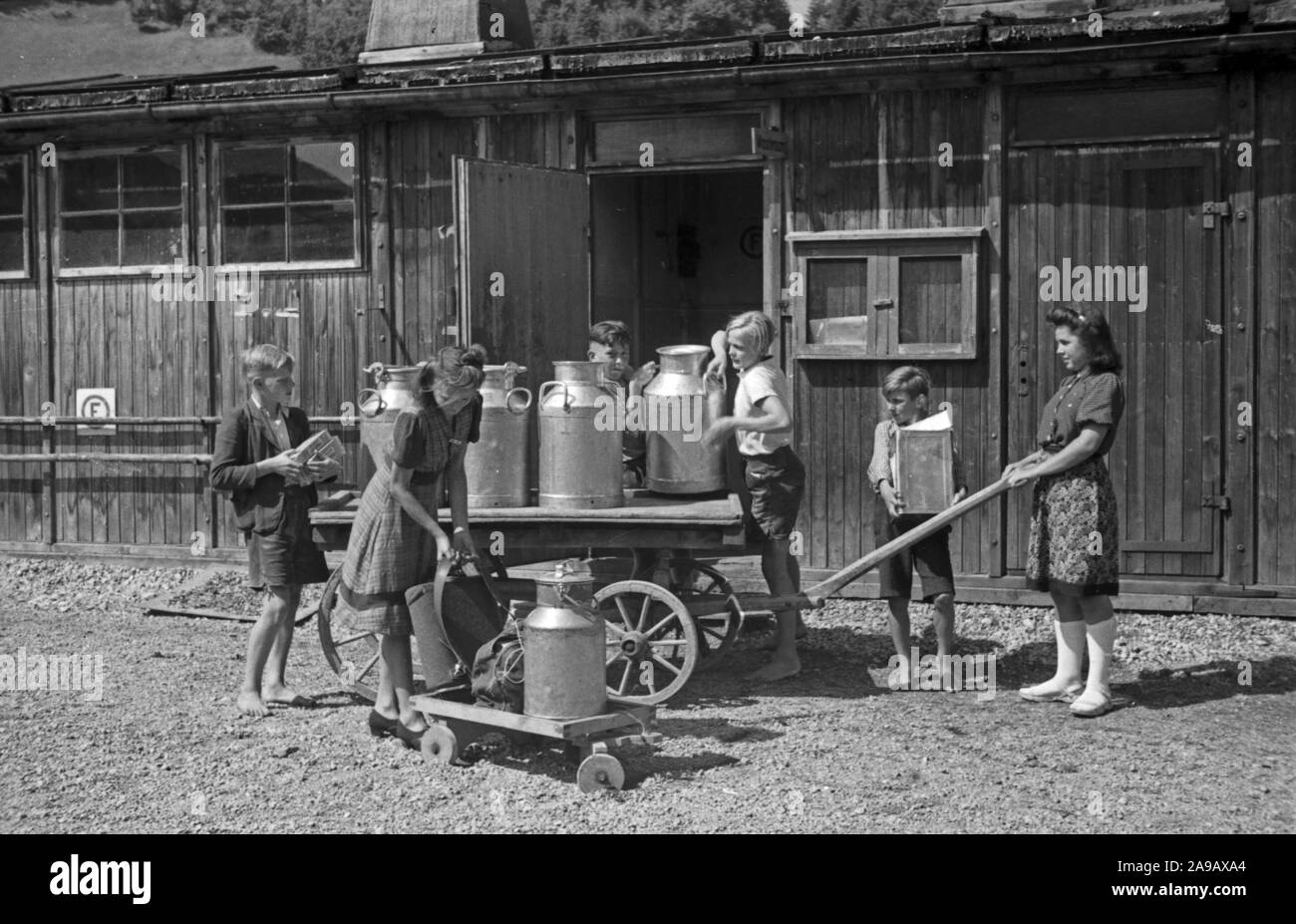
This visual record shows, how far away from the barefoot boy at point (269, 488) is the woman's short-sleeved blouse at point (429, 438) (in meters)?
0.73

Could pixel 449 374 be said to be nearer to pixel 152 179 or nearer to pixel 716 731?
pixel 716 731

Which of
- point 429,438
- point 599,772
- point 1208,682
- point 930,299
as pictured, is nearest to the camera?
point 599,772

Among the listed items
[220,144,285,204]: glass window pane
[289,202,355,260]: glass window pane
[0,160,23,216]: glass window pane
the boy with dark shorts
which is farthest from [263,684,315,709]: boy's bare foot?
[0,160,23,216]: glass window pane

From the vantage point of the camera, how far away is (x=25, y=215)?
38.4 feet

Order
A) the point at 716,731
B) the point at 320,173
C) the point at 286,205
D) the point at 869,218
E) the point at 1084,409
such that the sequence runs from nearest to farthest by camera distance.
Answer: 1. the point at 716,731
2. the point at 1084,409
3. the point at 869,218
4. the point at 320,173
5. the point at 286,205

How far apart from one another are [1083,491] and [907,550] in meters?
0.97

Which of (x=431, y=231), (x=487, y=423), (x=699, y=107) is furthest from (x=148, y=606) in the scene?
(x=699, y=107)

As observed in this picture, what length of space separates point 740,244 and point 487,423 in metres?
7.11

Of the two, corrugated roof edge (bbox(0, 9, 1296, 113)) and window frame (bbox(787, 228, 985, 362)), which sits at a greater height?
corrugated roof edge (bbox(0, 9, 1296, 113))

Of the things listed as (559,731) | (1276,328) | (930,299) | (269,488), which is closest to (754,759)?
(559,731)

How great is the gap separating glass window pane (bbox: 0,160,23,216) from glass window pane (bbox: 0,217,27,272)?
7cm

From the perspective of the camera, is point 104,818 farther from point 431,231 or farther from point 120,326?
point 120,326

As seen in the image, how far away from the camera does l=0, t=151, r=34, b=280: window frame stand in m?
11.7

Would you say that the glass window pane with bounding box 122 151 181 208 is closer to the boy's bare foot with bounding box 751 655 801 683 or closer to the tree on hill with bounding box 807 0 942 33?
the boy's bare foot with bounding box 751 655 801 683
